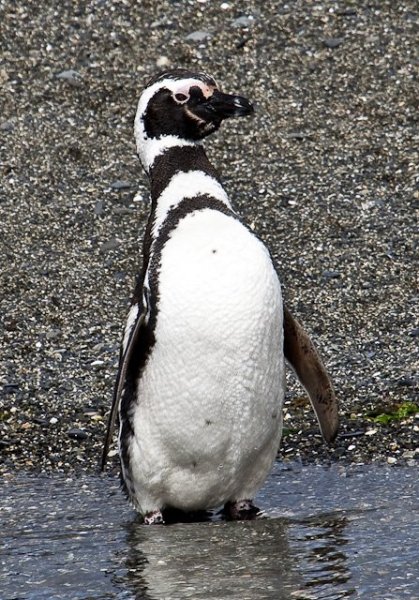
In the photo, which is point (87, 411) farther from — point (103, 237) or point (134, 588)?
point (134, 588)

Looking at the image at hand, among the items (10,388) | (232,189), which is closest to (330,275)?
(232,189)

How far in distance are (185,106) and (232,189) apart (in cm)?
314

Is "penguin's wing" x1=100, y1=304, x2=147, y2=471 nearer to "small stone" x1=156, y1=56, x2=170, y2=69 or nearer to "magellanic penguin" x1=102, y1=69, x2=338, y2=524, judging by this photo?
"magellanic penguin" x1=102, y1=69, x2=338, y2=524

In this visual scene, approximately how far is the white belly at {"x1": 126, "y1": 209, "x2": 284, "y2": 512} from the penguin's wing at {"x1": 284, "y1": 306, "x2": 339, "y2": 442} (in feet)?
1.25

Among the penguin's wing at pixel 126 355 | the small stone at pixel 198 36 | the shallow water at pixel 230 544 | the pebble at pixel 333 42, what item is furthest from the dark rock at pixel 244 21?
the penguin's wing at pixel 126 355

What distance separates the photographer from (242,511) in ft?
16.9

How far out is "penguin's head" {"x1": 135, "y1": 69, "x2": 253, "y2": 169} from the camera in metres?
5.08

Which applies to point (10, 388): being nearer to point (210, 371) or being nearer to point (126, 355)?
point (126, 355)

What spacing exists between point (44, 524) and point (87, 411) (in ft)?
4.03

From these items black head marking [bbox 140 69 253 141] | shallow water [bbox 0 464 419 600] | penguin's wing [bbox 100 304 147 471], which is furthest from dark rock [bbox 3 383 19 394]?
black head marking [bbox 140 69 253 141]

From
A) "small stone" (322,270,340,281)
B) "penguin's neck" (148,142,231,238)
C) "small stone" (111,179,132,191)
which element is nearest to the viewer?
"penguin's neck" (148,142,231,238)

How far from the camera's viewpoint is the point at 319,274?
7.50 metres

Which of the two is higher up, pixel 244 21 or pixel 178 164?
pixel 178 164

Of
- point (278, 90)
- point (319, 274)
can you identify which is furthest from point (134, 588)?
point (278, 90)
